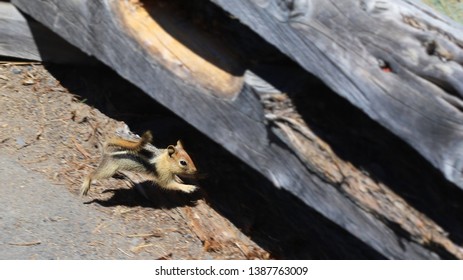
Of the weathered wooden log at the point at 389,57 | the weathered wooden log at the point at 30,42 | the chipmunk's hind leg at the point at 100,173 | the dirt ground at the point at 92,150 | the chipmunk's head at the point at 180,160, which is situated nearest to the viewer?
the weathered wooden log at the point at 389,57

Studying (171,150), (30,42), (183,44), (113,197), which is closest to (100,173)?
(113,197)

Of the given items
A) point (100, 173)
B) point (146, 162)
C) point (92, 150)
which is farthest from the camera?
point (92, 150)

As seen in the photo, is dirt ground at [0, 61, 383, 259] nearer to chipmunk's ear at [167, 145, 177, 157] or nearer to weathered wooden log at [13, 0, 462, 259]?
chipmunk's ear at [167, 145, 177, 157]

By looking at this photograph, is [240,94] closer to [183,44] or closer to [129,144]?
[183,44]

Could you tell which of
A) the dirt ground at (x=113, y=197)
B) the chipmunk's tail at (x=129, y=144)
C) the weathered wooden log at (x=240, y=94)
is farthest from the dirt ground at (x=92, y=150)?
the weathered wooden log at (x=240, y=94)

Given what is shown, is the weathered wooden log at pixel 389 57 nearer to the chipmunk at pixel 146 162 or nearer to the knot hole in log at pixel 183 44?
the knot hole in log at pixel 183 44

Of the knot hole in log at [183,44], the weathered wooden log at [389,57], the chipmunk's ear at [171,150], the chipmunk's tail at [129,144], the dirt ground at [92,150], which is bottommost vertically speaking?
the dirt ground at [92,150]

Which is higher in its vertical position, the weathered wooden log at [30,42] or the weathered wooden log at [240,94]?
the weathered wooden log at [240,94]

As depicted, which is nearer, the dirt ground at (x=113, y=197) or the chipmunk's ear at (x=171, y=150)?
the dirt ground at (x=113, y=197)
